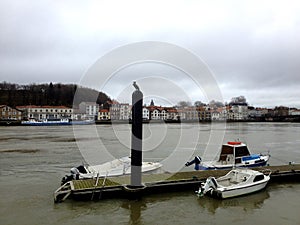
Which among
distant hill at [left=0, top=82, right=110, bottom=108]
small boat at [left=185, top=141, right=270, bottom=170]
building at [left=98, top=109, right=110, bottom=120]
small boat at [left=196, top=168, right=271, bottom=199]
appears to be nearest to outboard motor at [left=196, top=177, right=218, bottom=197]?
small boat at [left=196, top=168, right=271, bottom=199]

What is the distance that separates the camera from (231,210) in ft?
35.2

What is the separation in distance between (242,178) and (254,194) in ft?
2.65

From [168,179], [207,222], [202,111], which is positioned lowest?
[207,222]

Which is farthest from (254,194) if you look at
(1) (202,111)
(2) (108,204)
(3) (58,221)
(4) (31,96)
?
(4) (31,96)

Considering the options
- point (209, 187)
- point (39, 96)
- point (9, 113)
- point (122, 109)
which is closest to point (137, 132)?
point (209, 187)

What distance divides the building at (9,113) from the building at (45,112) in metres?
5.16

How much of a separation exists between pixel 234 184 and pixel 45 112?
→ 105491 millimetres

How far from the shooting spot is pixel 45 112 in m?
109

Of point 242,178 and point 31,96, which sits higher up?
point 31,96

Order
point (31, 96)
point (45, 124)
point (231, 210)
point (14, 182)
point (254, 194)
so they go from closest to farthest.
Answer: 1. point (231, 210)
2. point (254, 194)
3. point (14, 182)
4. point (45, 124)
5. point (31, 96)

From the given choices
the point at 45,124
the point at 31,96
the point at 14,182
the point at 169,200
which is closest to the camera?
the point at 169,200

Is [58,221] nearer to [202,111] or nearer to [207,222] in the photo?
[207,222]

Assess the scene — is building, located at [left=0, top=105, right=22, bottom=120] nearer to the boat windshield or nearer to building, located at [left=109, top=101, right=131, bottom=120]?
building, located at [left=109, top=101, right=131, bottom=120]

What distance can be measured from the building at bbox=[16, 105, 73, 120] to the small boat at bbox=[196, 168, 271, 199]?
100407mm
